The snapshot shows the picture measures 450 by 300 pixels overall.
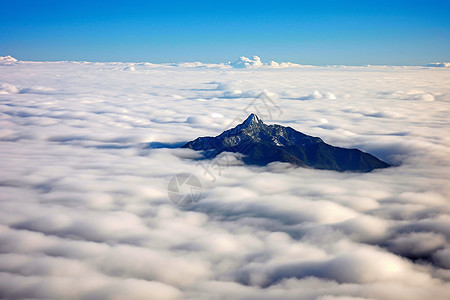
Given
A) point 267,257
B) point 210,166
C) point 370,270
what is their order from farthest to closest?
point 210,166
point 267,257
point 370,270

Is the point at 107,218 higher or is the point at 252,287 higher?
the point at 107,218

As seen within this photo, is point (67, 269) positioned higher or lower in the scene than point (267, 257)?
higher

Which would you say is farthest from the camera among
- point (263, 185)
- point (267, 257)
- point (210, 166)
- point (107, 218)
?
point (210, 166)

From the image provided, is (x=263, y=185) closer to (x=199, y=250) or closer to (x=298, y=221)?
(x=298, y=221)

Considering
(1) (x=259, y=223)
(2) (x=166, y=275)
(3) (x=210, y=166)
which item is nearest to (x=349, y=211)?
(1) (x=259, y=223)

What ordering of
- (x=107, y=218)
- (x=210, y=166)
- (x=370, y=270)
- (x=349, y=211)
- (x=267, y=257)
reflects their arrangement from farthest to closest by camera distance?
(x=210, y=166) → (x=349, y=211) → (x=107, y=218) → (x=267, y=257) → (x=370, y=270)

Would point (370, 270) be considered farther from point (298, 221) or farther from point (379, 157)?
point (379, 157)

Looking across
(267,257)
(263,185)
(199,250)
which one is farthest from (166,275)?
(263,185)

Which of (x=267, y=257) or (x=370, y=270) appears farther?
(x=267, y=257)

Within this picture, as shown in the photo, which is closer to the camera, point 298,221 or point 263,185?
point 298,221
